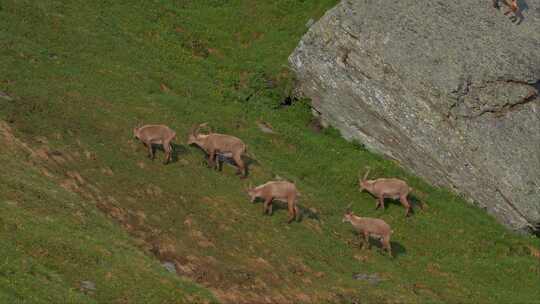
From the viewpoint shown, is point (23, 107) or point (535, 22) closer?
point (23, 107)

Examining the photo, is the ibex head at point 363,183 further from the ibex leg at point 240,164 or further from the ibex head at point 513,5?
the ibex head at point 513,5

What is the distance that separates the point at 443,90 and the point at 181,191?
14.8 m

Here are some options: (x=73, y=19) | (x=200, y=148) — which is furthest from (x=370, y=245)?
(x=73, y=19)

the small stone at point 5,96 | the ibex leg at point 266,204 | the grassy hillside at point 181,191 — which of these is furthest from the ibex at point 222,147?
the small stone at point 5,96

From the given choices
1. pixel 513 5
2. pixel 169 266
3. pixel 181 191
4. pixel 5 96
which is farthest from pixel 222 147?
pixel 513 5

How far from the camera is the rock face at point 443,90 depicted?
40656 mm

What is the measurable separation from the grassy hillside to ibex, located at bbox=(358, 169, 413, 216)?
0.67 m

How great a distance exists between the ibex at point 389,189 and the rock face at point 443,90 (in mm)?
3996

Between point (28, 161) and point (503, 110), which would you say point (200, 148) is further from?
point (503, 110)

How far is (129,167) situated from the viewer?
33.8 meters

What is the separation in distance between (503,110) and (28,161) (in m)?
22.5

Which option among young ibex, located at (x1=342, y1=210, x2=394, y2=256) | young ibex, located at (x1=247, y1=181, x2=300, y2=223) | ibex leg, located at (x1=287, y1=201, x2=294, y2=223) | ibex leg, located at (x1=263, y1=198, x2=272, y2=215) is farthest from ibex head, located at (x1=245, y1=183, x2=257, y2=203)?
young ibex, located at (x1=342, y1=210, x2=394, y2=256)

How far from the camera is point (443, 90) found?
41438 mm

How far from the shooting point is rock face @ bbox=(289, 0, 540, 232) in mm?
40656
